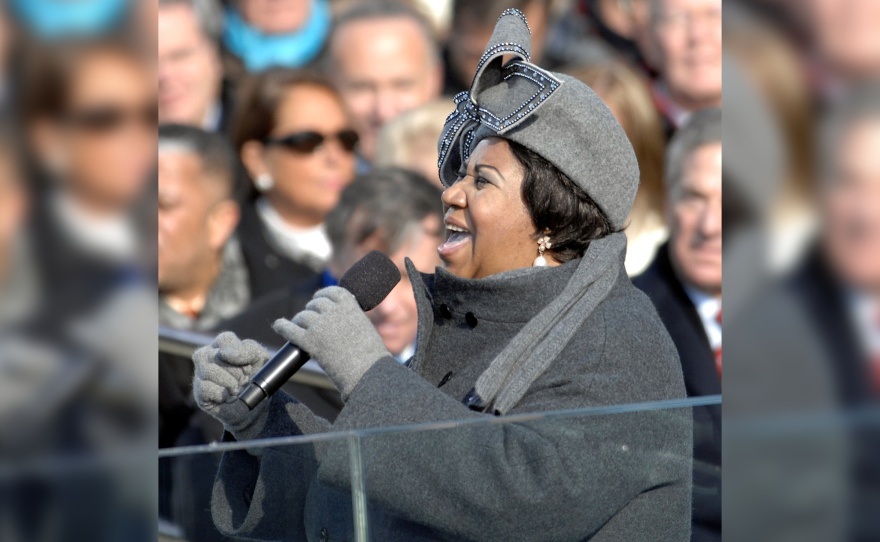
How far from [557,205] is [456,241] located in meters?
0.28

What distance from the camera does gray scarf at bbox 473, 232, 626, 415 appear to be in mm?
2201

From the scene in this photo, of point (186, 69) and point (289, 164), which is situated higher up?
point (186, 69)

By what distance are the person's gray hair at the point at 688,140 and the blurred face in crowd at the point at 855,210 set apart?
3.65 m

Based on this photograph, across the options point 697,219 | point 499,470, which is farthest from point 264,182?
point 499,470

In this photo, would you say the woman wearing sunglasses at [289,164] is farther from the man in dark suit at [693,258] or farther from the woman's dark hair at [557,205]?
the woman's dark hair at [557,205]

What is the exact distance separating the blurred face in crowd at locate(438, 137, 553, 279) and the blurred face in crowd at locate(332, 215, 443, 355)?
169 centimetres

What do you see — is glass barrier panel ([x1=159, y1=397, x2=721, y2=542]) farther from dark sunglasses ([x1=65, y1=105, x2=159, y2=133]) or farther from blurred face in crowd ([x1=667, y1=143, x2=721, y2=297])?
blurred face in crowd ([x1=667, y1=143, x2=721, y2=297])

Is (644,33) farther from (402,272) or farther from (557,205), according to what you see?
(557,205)

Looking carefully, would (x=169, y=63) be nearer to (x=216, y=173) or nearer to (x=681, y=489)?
(x=216, y=173)

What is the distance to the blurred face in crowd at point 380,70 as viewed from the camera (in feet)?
16.0

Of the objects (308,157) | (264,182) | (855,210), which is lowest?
(264,182)

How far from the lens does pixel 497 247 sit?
262 cm

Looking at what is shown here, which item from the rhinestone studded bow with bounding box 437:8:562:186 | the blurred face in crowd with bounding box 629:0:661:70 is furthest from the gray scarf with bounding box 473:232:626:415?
the blurred face in crowd with bounding box 629:0:661:70

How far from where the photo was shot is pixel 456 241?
8.77ft
